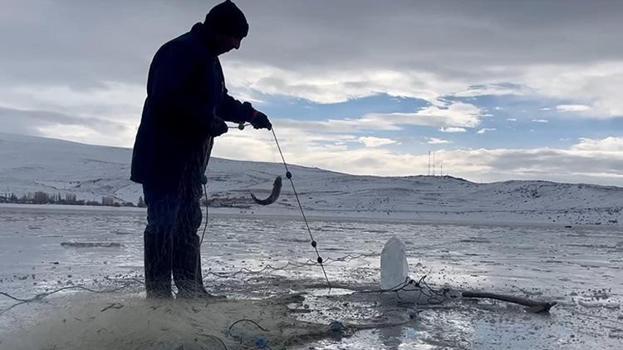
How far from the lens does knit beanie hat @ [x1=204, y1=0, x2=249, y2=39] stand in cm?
418

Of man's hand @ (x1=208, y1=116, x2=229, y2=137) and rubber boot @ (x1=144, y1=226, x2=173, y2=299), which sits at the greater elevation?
man's hand @ (x1=208, y1=116, x2=229, y2=137)

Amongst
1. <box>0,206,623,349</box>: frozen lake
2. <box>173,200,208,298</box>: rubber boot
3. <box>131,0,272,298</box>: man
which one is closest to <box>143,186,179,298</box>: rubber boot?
<box>131,0,272,298</box>: man

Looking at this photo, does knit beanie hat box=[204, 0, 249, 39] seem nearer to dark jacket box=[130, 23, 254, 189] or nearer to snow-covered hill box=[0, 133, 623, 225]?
dark jacket box=[130, 23, 254, 189]

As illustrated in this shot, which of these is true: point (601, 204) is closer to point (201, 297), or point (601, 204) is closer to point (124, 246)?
point (124, 246)

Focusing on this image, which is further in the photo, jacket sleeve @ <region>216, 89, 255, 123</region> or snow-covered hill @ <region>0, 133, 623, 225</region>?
snow-covered hill @ <region>0, 133, 623, 225</region>

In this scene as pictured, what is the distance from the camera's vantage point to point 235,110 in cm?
480

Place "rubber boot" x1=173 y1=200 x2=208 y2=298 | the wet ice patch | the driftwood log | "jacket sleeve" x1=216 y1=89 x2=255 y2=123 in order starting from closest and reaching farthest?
the wet ice patch → "rubber boot" x1=173 y1=200 x2=208 y2=298 → the driftwood log → "jacket sleeve" x1=216 y1=89 x2=255 y2=123

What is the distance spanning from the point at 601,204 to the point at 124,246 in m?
31.1

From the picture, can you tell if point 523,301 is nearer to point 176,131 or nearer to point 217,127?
point 217,127

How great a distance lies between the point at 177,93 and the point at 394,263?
7.02 ft

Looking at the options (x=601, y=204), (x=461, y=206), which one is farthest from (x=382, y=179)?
(x=601, y=204)

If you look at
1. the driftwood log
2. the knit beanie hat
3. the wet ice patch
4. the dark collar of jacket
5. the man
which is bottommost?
the driftwood log

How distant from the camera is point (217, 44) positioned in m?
4.25

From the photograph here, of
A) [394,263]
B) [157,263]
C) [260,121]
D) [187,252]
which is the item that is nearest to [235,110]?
[260,121]
